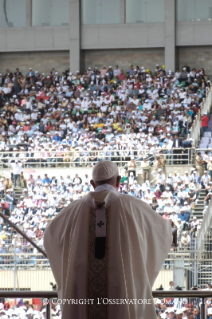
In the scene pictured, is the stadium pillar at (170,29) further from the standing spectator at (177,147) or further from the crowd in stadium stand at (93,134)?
the standing spectator at (177,147)

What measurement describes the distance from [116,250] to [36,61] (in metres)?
30.6

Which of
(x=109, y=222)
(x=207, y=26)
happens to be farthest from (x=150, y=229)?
(x=207, y=26)

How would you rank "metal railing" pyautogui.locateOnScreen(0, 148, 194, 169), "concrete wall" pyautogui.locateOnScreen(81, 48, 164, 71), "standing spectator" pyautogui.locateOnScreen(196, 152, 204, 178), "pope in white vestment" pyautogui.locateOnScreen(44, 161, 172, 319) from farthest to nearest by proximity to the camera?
"concrete wall" pyautogui.locateOnScreen(81, 48, 164, 71) < "metal railing" pyautogui.locateOnScreen(0, 148, 194, 169) < "standing spectator" pyautogui.locateOnScreen(196, 152, 204, 178) < "pope in white vestment" pyautogui.locateOnScreen(44, 161, 172, 319)

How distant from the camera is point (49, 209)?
847 inches

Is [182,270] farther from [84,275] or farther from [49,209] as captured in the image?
[84,275]

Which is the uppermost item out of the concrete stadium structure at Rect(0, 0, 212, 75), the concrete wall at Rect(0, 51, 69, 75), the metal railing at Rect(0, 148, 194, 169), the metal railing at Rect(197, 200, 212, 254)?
the concrete stadium structure at Rect(0, 0, 212, 75)

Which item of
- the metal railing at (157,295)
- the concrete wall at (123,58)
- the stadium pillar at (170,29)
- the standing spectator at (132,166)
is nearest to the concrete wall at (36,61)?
the concrete wall at (123,58)

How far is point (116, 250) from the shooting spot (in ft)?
13.0

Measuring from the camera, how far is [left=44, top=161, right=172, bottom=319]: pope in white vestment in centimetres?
395

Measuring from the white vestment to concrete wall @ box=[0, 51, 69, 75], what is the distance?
2979 centimetres

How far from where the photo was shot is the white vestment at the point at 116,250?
3951 millimetres

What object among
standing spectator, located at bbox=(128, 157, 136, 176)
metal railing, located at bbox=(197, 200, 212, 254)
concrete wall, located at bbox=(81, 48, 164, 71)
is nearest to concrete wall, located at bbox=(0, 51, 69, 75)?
concrete wall, located at bbox=(81, 48, 164, 71)

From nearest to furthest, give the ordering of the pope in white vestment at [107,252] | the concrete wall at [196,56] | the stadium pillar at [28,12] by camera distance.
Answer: the pope in white vestment at [107,252] < the concrete wall at [196,56] < the stadium pillar at [28,12]

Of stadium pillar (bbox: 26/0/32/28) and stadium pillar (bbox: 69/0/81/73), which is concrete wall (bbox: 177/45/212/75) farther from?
stadium pillar (bbox: 26/0/32/28)
